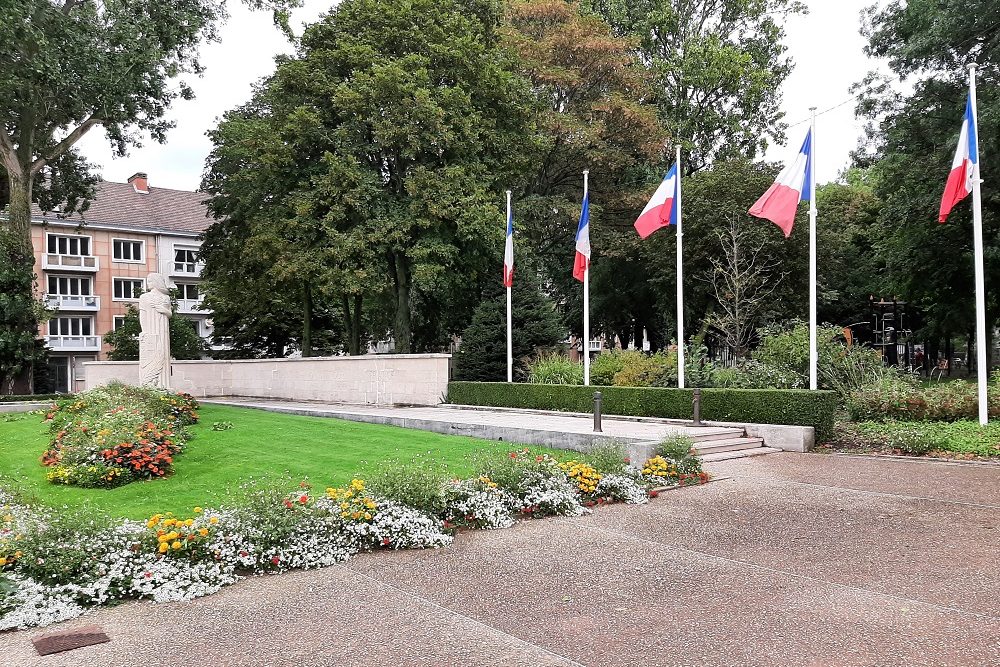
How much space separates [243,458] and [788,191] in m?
11.5

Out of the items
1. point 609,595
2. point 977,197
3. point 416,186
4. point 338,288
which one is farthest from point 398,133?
point 609,595

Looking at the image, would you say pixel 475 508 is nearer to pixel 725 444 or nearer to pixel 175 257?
pixel 725 444

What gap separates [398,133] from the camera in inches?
988

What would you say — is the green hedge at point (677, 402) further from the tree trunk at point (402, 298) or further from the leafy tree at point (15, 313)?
the leafy tree at point (15, 313)

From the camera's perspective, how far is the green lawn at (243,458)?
30.3 feet

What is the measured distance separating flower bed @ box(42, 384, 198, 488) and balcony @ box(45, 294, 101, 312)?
4191 centimetres

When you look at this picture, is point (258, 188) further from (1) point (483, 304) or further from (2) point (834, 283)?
(2) point (834, 283)

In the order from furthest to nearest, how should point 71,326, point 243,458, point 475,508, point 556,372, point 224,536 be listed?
1. point 71,326
2. point 556,372
3. point 243,458
4. point 475,508
5. point 224,536

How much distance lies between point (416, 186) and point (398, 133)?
6.24 feet

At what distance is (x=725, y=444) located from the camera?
13.9 m

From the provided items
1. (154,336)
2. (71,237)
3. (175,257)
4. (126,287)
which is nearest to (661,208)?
(154,336)

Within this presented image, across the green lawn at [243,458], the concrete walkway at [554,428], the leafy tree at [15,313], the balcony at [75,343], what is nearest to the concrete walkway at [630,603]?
the green lawn at [243,458]

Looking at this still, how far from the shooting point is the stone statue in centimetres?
1952

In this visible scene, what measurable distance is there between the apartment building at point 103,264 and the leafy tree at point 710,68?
33.9 meters
